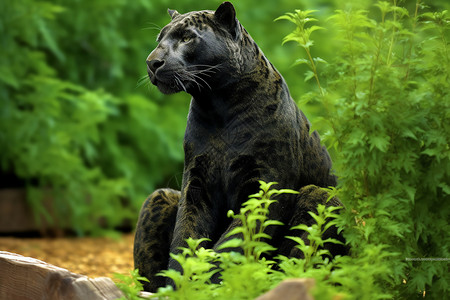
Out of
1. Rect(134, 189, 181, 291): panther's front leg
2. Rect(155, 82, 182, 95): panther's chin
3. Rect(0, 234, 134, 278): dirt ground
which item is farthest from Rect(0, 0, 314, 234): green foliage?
Rect(155, 82, 182, 95): panther's chin

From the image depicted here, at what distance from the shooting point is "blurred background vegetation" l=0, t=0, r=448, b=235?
791 centimetres

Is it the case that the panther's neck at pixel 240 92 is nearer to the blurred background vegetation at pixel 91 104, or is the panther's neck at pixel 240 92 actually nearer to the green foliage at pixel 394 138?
the green foliage at pixel 394 138

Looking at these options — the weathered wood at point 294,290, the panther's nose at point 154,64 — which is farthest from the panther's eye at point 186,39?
the weathered wood at point 294,290

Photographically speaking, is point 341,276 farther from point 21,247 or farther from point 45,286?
point 21,247

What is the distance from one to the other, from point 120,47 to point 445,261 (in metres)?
7.03

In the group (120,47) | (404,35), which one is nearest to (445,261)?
(404,35)

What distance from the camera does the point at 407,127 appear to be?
3002 millimetres

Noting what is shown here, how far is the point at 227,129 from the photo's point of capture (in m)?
3.58

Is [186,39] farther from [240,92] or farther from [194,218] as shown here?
[194,218]

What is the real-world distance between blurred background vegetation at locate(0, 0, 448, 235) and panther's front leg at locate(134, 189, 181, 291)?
3763mm

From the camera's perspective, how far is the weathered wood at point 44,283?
2.94 m

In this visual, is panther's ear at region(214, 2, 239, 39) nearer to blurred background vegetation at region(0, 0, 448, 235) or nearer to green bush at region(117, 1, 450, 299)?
green bush at region(117, 1, 450, 299)

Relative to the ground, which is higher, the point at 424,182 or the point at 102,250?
the point at 424,182

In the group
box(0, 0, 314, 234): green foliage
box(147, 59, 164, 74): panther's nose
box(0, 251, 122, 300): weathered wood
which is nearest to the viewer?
box(0, 251, 122, 300): weathered wood
